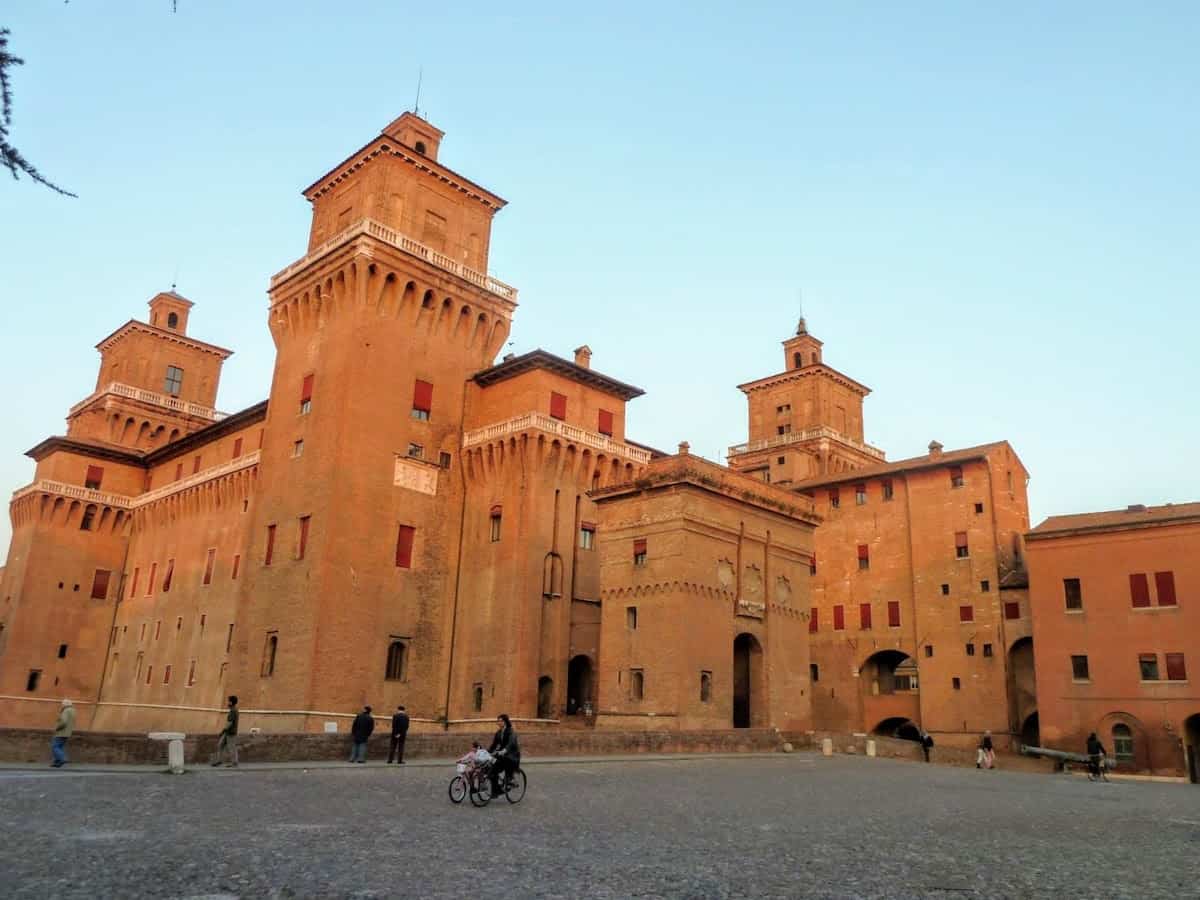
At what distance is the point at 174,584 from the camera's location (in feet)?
165

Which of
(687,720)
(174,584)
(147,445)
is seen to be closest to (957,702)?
(687,720)

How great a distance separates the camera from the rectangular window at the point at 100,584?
54.6 meters

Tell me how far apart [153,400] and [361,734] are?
152 ft

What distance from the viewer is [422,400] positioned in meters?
41.8

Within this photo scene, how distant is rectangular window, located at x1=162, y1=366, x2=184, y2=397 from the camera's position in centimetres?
6172

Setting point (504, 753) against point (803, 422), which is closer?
point (504, 753)

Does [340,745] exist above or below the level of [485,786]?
above

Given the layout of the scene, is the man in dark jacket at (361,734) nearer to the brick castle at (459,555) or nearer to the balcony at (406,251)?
the brick castle at (459,555)

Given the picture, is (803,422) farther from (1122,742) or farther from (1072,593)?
(1122,742)

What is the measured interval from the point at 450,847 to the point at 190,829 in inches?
124

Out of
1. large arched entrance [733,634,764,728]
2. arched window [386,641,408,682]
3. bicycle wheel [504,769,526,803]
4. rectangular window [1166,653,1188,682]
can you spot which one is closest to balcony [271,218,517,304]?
arched window [386,641,408,682]

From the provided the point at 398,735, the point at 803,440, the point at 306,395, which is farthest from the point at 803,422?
the point at 398,735

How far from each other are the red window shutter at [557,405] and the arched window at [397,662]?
1160 centimetres

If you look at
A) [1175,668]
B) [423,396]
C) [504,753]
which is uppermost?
[423,396]
